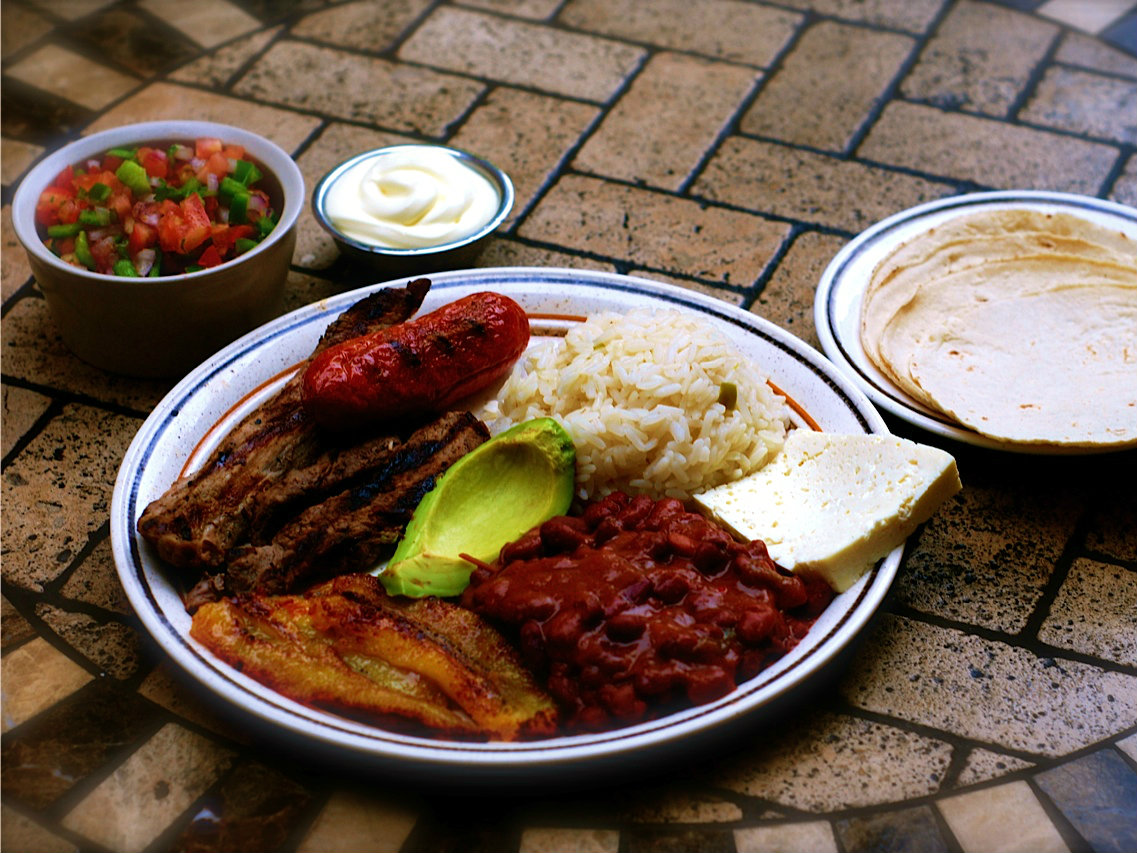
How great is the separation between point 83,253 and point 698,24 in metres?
3.31

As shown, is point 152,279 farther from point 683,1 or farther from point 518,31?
point 683,1

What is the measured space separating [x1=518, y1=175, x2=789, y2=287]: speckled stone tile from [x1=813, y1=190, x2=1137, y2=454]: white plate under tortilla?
0.47 meters

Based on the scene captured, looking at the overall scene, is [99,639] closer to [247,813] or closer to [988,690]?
[247,813]

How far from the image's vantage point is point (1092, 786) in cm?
236

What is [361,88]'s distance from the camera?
492 cm

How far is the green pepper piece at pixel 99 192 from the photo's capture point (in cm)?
334

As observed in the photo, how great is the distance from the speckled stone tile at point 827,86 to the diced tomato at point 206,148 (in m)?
2.21

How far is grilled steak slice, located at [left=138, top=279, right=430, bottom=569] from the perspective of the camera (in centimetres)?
258

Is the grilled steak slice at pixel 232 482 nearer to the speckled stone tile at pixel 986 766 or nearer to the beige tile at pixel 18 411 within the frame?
the beige tile at pixel 18 411

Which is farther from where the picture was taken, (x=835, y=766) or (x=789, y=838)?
(x=835, y=766)

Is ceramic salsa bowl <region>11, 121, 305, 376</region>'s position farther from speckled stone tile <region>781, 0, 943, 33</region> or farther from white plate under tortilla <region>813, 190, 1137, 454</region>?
speckled stone tile <region>781, 0, 943, 33</region>

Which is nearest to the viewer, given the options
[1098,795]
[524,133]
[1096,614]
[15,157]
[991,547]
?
[1098,795]

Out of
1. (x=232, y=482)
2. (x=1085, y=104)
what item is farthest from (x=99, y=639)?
(x=1085, y=104)

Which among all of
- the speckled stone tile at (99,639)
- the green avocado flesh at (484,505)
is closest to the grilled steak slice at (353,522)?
the green avocado flesh at (484,505)
